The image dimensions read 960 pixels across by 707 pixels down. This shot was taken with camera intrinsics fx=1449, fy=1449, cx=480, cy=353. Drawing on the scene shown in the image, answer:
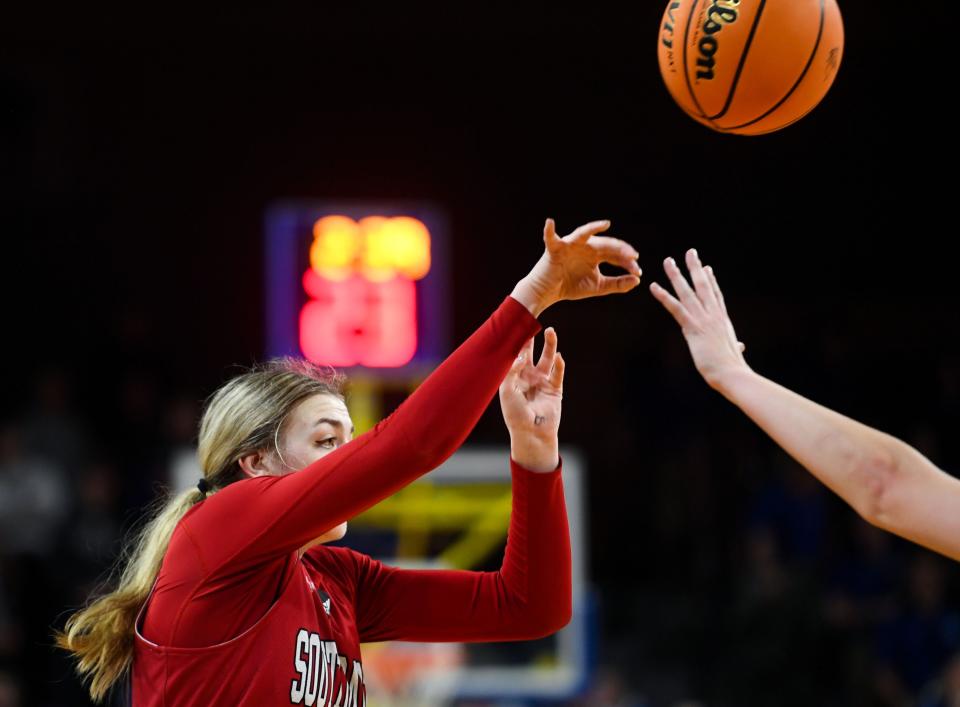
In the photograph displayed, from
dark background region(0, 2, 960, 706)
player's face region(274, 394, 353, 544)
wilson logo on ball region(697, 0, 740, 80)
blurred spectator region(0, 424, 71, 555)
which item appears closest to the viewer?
player's face region(274, 394, 353, 544)

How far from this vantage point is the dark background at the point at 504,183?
9.70 meters

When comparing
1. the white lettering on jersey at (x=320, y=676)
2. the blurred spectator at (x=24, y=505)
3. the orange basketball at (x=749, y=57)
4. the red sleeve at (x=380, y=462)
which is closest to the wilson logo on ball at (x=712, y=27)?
the orange basketball at (x=749, y=57)

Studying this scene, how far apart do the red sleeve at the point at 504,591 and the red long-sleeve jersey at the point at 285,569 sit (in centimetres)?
11

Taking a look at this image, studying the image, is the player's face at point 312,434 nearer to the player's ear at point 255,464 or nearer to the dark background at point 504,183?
the player's ear at point 255,464

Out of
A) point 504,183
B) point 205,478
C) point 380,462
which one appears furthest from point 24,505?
point 380,462

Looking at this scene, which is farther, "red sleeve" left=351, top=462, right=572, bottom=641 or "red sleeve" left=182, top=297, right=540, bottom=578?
"red sleeve" left=351, top=462, right=572, bottom=641

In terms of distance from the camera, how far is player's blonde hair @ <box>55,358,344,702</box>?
2.45m

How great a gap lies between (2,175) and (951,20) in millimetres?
6496

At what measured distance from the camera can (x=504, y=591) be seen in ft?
8.90

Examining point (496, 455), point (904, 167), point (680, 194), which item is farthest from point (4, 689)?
point (904, 167)

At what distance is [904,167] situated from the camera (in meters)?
10.1

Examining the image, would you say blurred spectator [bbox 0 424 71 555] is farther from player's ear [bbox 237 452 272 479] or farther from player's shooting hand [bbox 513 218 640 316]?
player's shooting hand [bbox 513 218 640 316]

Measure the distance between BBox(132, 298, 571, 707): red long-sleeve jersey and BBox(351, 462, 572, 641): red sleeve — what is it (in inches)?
4.5

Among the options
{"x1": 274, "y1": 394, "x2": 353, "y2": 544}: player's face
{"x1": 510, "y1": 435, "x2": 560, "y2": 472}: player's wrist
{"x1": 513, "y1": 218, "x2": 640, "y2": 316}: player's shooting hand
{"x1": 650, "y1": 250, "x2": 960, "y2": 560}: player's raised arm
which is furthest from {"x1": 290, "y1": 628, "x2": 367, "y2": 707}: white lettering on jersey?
{"x1": 650, "y1": 250, "x2": 960, "y2": 560}: player's raised arm
